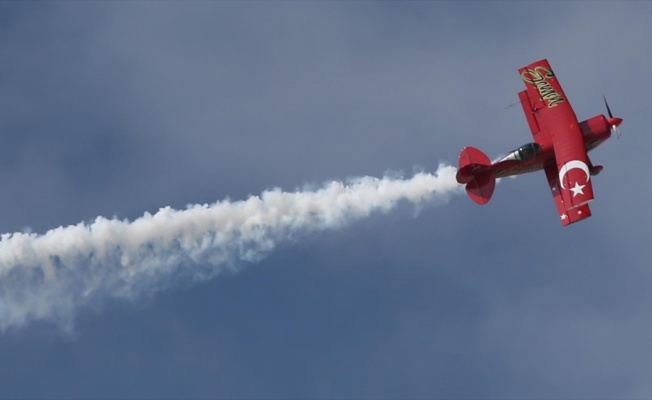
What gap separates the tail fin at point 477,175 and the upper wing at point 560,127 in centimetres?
379

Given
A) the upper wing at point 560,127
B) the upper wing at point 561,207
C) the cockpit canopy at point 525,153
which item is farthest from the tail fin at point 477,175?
the upper wing at point 560,127

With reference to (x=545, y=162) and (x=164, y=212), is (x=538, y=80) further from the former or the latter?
(x=164, y=212)

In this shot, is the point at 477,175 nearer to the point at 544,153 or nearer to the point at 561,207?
the point at 544,153

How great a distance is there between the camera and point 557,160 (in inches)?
3452

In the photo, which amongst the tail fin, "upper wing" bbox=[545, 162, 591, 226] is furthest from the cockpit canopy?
the tail fin

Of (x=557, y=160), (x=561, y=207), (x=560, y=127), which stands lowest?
(x=561, y=207)

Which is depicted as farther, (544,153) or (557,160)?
(544,153)

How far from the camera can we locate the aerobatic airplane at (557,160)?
86250 millimetres

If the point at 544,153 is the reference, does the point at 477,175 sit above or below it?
below

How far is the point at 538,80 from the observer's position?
9231 centimetres

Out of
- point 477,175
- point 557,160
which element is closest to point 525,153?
point 557,160

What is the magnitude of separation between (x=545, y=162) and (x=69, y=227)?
2895 centimetres

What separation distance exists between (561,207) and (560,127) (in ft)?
17.3

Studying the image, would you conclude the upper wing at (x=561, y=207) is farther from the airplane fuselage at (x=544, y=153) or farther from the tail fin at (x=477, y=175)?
the tail fin at (x=477, y=175)
